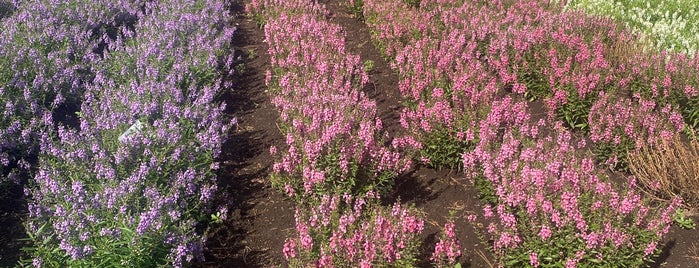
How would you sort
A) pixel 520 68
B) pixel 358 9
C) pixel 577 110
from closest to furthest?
pixel 577 110, pixel 520 68, pixel 358 9

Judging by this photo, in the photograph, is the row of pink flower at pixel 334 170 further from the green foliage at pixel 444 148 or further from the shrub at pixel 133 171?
the shrub at pixel 133 171

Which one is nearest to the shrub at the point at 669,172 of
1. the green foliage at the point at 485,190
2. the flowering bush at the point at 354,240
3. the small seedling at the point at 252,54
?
the green foliage at the point at 485,190

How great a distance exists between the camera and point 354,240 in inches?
177

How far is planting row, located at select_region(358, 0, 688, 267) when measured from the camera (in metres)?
4.63

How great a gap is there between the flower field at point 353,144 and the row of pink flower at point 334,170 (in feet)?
0.09

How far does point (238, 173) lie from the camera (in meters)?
6.64

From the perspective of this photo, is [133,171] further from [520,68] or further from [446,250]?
[520,68]

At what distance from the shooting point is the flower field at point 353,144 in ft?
15.2

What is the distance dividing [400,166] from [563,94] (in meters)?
2.58

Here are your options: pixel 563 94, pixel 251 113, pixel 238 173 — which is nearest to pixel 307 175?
pixel 238 173

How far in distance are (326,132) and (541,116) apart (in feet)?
11.1

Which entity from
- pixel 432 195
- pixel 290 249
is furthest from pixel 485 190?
pixel 290 249

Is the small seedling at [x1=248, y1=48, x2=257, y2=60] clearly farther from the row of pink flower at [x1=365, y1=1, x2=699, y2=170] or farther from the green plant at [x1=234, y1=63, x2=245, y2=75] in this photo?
the row of pink flower at [x1=365, y1=1, x2=699, y2=170]

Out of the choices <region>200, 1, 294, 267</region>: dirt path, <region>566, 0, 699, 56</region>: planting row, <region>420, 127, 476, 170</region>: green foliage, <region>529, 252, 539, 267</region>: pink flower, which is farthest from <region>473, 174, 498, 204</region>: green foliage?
<region>566, 0, 699, 56</region>: planting row
